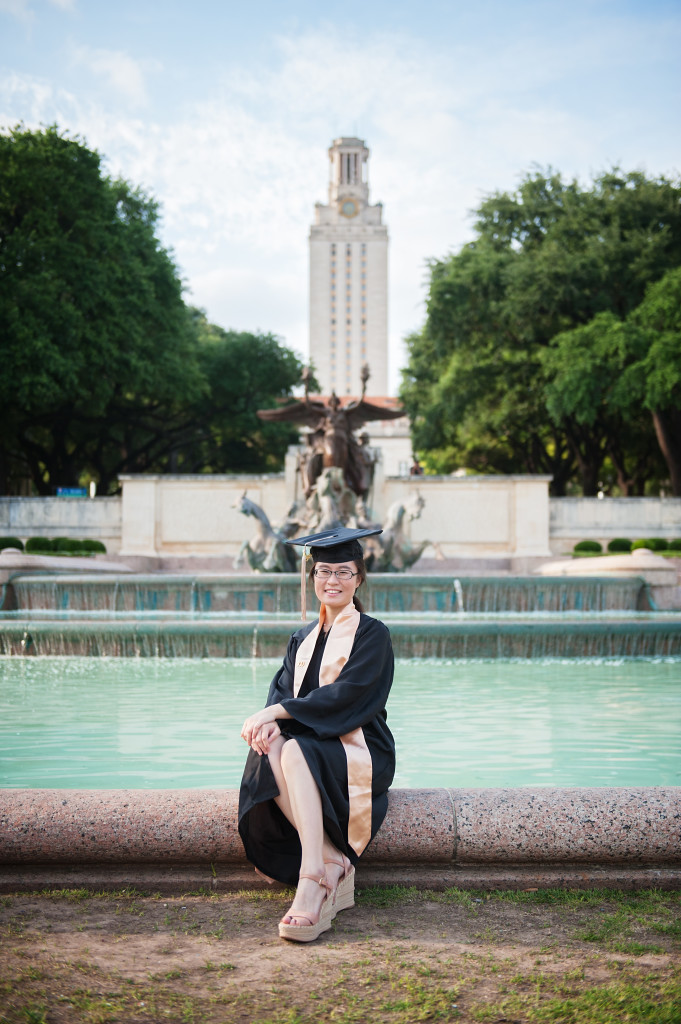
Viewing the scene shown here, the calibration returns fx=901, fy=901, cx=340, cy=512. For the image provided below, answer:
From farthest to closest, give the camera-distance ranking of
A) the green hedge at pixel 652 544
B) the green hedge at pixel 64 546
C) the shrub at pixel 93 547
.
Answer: the shrub at pixel 93 547 < the green hedge at pixel 652 544 < the green hedge at pixel 64 546

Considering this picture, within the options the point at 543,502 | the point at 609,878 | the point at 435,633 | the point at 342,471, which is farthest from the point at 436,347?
the point at 609,878

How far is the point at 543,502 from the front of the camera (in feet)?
98.9

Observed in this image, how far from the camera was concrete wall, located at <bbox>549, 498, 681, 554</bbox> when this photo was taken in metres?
30.8

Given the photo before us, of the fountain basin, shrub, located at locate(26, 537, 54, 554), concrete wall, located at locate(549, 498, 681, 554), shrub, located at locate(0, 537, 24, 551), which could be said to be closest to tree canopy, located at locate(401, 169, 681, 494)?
concrete wall, located at locate(549, 498, 681, 554)

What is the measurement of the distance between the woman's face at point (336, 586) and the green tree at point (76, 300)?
27529 mm

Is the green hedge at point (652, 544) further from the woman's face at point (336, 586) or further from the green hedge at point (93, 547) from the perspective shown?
the woman's face at point (336, 586)

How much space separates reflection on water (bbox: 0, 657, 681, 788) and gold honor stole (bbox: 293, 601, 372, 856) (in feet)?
6.33

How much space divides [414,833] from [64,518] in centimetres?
2896

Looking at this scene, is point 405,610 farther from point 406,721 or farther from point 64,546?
point 64,546

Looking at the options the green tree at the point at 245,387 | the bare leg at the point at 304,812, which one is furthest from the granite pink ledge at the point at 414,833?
the green tree at the point at 245,387

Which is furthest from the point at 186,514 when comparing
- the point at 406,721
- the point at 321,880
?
the point at 321,880

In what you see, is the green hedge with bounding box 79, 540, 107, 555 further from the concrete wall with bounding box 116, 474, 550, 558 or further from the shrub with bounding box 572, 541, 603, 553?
the shrub with bounding box 572, 541, 603, 553

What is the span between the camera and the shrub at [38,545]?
87.2ft

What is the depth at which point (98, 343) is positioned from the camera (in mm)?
32031
